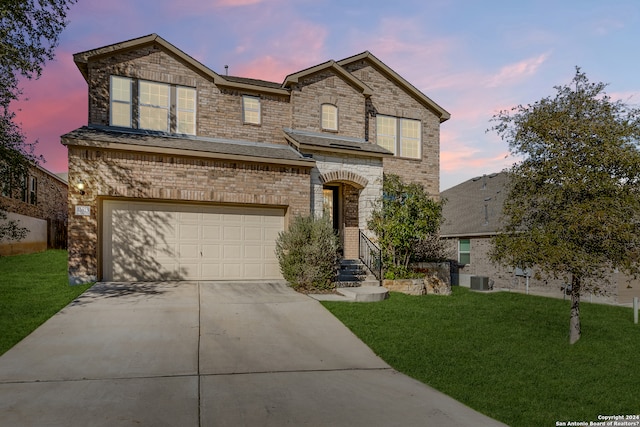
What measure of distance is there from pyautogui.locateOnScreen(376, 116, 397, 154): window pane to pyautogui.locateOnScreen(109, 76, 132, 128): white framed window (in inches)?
381

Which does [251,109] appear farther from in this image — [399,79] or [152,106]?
[399,79]

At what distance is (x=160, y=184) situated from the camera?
1222 cm

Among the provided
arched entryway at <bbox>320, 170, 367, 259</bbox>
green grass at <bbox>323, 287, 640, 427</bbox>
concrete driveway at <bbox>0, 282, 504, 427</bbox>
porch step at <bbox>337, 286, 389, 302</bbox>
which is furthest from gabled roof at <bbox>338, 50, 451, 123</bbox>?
concrete driveway at <bbox>0, 282, 504, 427</bbox>

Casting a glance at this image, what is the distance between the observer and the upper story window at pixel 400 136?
1839 centimetres

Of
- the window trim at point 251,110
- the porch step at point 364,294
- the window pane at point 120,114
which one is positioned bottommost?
the porch step at point 364,294

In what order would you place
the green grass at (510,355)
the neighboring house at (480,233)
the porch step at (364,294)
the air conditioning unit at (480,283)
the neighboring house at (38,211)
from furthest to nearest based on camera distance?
the neighboring house at (480,233)
the neighboring house at (38,211)
the air conditioning unit at (480,283)
the porch step at (364,294)
the green grass at (510,355)

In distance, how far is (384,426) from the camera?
182 inches

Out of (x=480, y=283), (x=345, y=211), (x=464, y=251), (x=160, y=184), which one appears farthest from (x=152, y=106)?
(x=464, y=251)

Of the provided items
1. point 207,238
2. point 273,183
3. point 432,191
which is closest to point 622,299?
point 432,191

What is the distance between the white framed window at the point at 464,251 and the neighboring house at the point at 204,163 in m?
9.45

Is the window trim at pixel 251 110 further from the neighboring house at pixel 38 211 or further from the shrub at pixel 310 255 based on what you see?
the neighboring house at pixel 38 211

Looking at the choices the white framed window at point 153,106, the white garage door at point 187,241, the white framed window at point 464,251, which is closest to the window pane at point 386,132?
the white garage door at point 187,241

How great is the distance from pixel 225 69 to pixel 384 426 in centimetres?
1656

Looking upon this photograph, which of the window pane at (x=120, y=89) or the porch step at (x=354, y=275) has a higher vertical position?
the window pane at (x=120, y=89)
